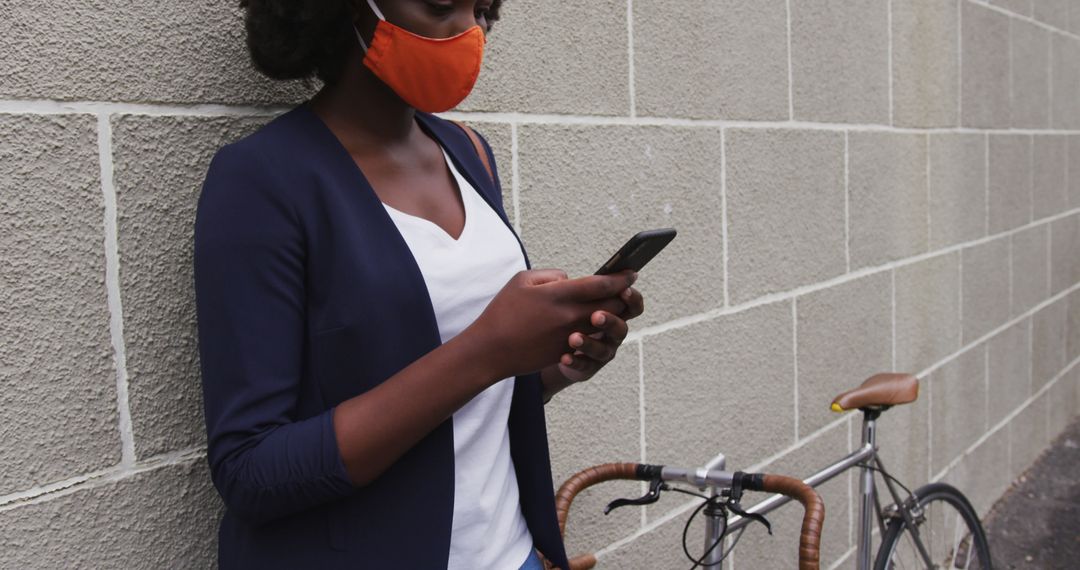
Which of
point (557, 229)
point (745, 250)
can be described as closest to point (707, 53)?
point (745, 250)

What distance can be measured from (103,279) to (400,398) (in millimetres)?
522

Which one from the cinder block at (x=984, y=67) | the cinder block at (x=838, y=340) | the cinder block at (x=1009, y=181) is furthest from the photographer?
the cinder block at (x=1009, y=181)

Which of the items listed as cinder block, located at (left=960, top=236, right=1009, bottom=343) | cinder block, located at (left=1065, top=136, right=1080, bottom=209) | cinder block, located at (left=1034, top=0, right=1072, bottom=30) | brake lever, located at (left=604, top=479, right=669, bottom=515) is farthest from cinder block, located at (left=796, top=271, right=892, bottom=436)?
cinder block, located at (left=1065, top=136, right=1080, bottom=209)

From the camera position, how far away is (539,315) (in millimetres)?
1265

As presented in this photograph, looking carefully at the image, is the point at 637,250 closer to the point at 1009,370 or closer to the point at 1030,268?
the point at 1009,370

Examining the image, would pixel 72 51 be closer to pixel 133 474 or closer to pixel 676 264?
pixel 133 474

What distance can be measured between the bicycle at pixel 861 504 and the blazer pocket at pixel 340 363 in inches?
30.4

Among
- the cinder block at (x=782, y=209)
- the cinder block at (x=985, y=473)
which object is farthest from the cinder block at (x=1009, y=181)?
the cinder block at (x=782, y=209)

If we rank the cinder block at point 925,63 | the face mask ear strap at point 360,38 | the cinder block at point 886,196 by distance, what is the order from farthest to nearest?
the cinder block at point 925,63
the cinder block at point 886,196
the face mask ear strap at point 360,38

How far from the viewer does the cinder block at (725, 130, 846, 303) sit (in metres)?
3.04

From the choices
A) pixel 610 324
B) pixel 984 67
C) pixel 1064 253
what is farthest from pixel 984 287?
pixel 610 324

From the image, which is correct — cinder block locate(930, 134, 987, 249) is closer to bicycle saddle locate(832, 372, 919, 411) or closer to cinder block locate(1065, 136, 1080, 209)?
bicycle saddle locate(832, 372, 919, 411)

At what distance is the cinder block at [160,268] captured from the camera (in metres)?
1.52

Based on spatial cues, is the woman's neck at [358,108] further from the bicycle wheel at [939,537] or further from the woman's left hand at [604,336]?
the bicycle wheel at [939,537]
